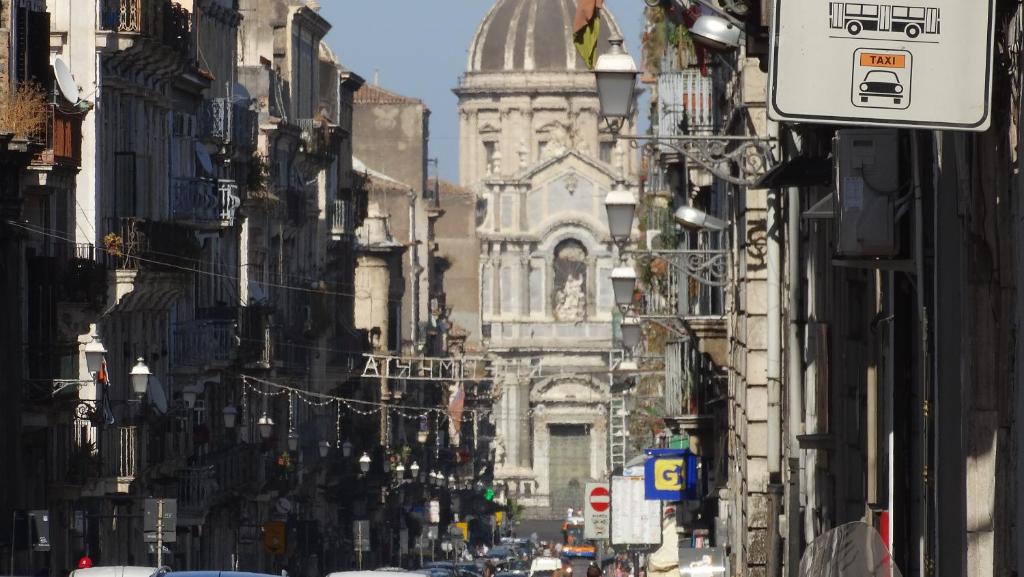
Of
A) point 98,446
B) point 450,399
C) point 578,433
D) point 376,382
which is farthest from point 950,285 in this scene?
point 578,433

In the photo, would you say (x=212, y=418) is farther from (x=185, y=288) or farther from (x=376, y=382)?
(x=376, y=382)

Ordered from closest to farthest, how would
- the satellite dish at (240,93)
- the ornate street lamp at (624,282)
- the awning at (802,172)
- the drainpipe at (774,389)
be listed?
the awning at (802,172) < the drainpipe at (774,389) < the ornate street lamp at (624,282) < the satellite dish at (240,93)

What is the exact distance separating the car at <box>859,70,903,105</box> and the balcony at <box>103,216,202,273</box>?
88.9 ft

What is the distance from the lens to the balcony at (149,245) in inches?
1396

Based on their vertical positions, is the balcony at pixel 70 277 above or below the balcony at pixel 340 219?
below

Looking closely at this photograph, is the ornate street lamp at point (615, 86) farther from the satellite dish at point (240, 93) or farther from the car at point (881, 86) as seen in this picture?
the satellite dish at point (240, 93)

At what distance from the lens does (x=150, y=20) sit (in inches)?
1467

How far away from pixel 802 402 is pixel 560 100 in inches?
4897

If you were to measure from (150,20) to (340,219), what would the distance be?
3201cm

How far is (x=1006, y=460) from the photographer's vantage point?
884 cm

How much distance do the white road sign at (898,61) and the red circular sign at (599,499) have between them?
41202mm

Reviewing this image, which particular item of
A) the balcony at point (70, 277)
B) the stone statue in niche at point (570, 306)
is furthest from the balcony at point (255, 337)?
the stone statue in niche at point (570, 306)

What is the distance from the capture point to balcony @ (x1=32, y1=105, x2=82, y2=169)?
30.8 meters

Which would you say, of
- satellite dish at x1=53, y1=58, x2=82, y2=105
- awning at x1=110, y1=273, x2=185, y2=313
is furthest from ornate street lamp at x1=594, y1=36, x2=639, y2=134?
awning at x1=110, y1=273, x2=185, y2=313
